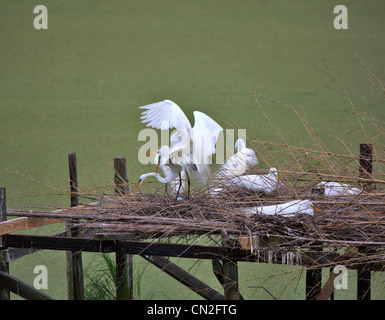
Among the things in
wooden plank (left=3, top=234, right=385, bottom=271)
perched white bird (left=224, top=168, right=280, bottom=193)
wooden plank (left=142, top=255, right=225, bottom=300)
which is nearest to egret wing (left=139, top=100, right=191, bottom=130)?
perched white bird (left=224, top=168, right=280, bottom=193)

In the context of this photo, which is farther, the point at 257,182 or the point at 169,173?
the point at 169,173

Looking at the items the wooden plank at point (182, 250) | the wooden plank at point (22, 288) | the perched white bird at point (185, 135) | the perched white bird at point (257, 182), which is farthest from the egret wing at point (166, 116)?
the wooden plank at point (22, 288)

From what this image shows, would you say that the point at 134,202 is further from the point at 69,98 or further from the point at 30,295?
the point at 69,98

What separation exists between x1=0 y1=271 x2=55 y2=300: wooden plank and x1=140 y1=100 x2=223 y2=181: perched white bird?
0.76 m

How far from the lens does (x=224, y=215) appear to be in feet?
6.47

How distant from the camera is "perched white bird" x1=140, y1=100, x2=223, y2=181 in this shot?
2.41 m

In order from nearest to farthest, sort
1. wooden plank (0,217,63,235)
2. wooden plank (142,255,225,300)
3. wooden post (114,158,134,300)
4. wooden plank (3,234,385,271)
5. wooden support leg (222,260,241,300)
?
wooden plank (3,234,385,271) < wooden support leg (222,260,241,300) < wooden plank (0,217,63,235) < wooden plank (142,255,225,300) < wooden post (114,158,134,300)

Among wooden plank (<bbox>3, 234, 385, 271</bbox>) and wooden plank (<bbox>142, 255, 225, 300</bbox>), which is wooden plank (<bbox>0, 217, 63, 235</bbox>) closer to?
wooden plank (<bbox>3, 234, 385, 271</bbox>)

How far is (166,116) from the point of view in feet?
8.12

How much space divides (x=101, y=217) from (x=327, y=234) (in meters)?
0.77

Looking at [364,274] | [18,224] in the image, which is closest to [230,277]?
[364,274]

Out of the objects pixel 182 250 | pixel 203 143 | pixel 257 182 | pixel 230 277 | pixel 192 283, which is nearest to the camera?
pixel 182 250

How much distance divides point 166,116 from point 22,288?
0.90 meters

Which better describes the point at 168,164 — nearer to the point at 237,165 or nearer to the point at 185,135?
the point at 185,135
